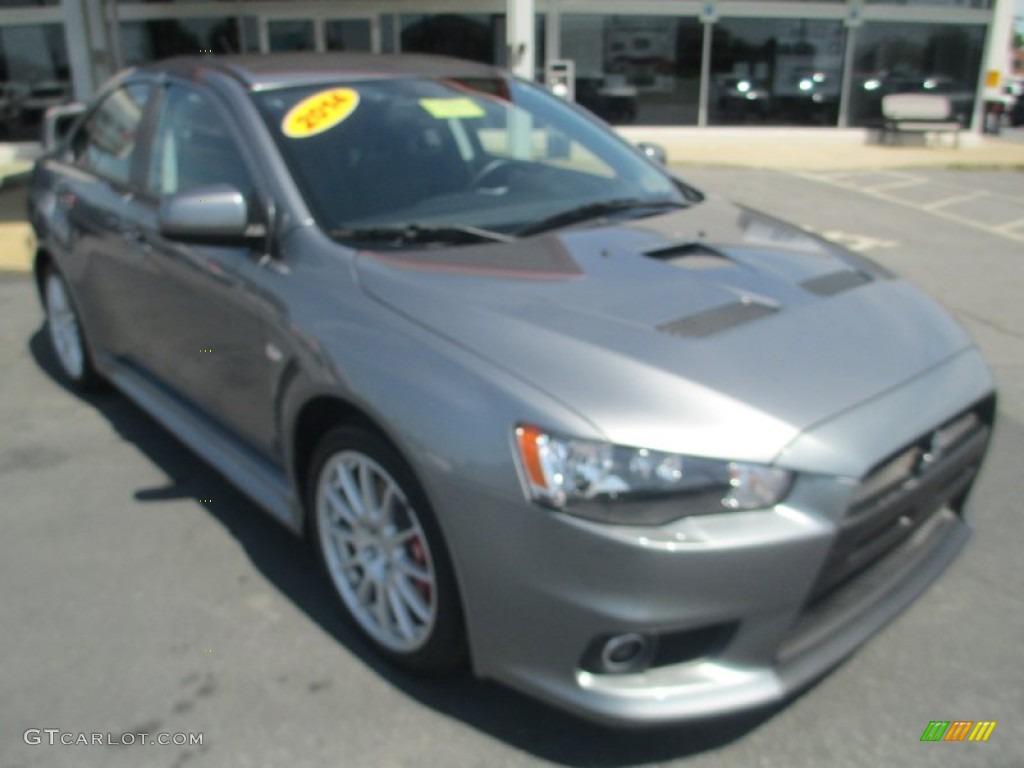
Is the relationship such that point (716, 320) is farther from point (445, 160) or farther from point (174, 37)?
point (174, 37)

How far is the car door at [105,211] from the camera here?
3.96 metres

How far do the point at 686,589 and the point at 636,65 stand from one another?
18230 mm

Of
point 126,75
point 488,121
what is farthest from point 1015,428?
point 126,75

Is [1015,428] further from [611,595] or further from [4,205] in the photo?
[4,205]

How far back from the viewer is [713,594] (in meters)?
2.08

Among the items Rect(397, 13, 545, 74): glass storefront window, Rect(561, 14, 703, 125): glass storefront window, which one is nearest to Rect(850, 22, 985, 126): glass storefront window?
Rect(561, 14, 703, 125): glass storefront window

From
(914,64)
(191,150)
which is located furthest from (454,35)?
(191,150)

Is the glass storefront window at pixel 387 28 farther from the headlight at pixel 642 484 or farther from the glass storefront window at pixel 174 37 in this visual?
the headlight at pixel 642 484

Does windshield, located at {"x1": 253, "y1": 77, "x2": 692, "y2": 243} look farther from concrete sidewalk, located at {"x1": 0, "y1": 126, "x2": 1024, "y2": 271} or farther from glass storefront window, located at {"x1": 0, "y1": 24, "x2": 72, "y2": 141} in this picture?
glass storefront window, located at {"x1": 0, "y1": 24, "x2": 72, "y2": 141}

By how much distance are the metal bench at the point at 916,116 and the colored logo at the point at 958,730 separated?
1877 centimetres

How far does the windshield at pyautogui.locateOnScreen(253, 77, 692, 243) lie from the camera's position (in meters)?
3.07

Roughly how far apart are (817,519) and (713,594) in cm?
28

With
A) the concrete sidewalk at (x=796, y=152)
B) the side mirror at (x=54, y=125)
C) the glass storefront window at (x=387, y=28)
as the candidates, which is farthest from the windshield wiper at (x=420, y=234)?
the glass storefront window at (x=387, y=28)

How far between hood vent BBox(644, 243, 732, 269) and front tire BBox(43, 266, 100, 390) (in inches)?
121
